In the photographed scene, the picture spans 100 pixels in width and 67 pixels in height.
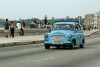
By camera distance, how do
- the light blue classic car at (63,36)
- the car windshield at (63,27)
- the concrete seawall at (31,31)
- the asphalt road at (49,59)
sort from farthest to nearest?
1. the concrete seawall at (31,31)
2. the car windshield at (63,27)
3. the light blue classic car at (63,36)
4. the asphalt road at (49,59)

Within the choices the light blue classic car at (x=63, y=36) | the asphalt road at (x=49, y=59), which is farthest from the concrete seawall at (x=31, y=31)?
the asphalt road at (x=49, y=59)

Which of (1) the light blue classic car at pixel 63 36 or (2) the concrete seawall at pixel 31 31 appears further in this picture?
(2) the concrete seawall at pixel 31 31

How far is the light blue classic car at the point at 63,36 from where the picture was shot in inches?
1005

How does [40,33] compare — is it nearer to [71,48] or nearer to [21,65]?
[71,48]

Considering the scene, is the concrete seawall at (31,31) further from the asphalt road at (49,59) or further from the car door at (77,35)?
the asphalt road at (49,59)

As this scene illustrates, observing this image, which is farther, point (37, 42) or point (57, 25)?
point (37, 42)

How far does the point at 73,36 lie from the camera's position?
26.0 metres

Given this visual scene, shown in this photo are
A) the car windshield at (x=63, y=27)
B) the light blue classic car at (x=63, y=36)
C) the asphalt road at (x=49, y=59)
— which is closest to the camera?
the asphalt road at (x=49, y=59)

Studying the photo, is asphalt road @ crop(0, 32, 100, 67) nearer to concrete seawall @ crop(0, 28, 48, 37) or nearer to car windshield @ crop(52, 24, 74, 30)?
car windshield @ crop(52, 24, 74, 30)

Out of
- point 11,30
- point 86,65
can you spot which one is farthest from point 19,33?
point 86,65

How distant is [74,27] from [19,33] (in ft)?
60.8

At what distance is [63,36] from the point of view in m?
25.6

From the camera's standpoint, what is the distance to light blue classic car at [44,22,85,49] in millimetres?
25531

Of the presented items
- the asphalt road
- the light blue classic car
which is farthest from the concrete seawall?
the asphalt road
